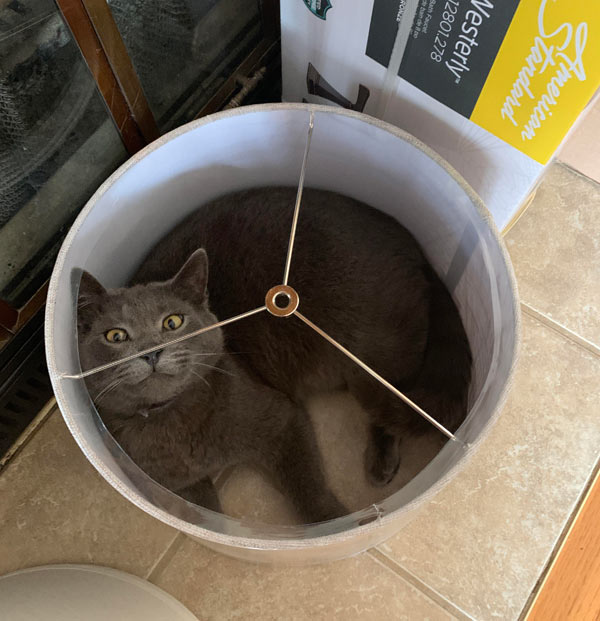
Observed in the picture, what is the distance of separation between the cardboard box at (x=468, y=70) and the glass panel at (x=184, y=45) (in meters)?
0.19

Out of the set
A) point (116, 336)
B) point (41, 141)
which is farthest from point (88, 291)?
point (41, 141)

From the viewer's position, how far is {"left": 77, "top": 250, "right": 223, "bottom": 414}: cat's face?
0.83 meters

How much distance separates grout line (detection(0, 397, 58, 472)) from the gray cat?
319 mm

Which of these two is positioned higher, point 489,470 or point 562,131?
point 562,131

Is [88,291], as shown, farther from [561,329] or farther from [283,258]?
[561,329]

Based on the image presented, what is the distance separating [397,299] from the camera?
0.98 m

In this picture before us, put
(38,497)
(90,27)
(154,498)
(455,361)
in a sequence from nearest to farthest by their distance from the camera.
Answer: (154,498) → (90,27) → (455,361) → (38,497)

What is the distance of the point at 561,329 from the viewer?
3.90ft

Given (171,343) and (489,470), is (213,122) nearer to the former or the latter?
(171,343)

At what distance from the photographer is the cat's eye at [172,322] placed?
2.85 feet

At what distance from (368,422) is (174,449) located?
0.38 metres

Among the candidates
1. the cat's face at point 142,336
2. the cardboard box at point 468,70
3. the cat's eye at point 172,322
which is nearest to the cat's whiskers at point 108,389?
the cat's face at point 142,336

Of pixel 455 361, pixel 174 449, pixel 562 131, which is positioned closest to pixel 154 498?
pixel 174 449

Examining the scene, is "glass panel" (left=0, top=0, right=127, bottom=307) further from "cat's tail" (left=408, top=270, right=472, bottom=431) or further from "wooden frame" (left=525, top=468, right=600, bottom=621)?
"wooden frame" (left=525, top=468, right=600, bottom=621)
